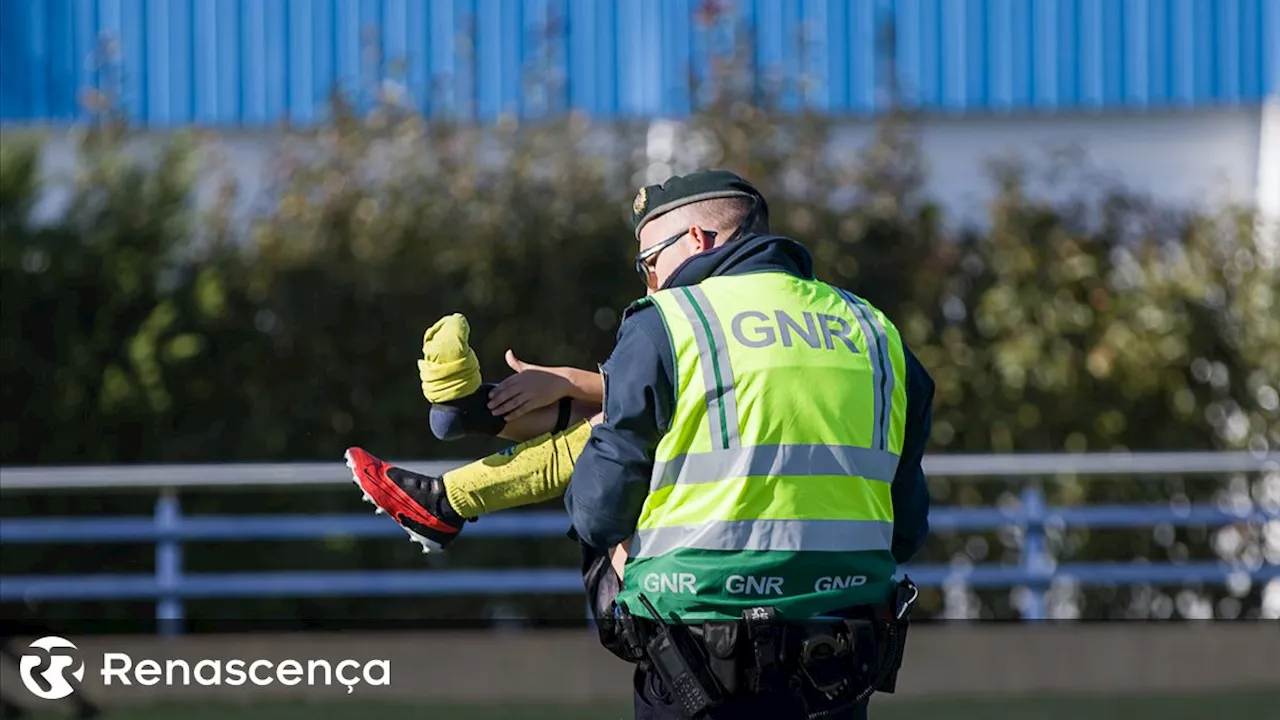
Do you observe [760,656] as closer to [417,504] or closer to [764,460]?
[764,460]

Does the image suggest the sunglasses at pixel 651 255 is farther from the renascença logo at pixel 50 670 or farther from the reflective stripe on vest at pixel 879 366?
the renascença logo at pixel 50 670

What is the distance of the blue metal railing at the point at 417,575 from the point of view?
8703mm

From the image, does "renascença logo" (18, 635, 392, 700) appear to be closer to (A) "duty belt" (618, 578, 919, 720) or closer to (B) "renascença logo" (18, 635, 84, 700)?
(B) "renascença logo" (18, 635, 84, 700)

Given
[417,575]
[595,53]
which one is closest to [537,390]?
[417,575]

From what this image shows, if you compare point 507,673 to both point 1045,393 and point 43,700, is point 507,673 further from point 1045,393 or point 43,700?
point 1045,393

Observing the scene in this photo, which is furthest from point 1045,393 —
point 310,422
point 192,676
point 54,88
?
point 54,88

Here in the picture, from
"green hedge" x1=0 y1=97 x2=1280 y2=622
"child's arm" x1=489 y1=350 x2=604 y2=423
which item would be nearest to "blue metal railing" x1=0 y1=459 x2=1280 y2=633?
"green hedge" x1=0 y1=97 x2=1280 y2=622

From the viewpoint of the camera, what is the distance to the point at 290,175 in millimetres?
10250

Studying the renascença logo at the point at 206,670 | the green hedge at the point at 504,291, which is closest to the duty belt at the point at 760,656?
the renascença logo at the point at 206,670

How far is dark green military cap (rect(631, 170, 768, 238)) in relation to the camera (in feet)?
11.9

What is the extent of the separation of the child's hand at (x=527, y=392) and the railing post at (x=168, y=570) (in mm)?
5169

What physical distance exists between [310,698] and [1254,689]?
426 cm

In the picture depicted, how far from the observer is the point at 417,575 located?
29.5 ft

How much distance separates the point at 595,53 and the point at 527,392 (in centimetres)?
776
